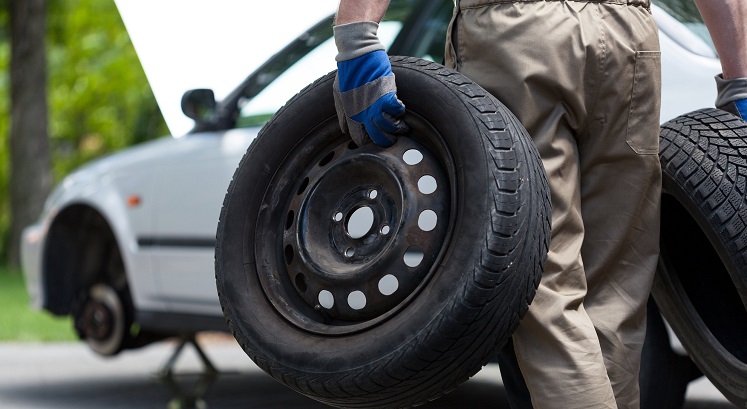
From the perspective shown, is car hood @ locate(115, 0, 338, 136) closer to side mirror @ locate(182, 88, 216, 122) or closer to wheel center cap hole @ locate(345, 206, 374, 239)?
side mirror @ locate(182, 88, 216, 122)

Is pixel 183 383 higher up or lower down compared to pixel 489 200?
lower down

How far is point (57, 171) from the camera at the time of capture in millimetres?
24188

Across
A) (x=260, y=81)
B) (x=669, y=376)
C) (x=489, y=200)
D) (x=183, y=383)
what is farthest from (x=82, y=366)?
(x=489, y=200)

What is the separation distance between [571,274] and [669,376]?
4.41 ft

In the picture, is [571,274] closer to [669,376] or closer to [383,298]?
[383,298]

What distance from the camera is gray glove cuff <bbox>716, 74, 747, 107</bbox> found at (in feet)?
8.59

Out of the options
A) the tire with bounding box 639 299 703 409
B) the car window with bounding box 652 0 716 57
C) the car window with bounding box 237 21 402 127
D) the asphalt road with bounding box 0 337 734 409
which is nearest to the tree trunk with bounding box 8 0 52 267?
the asphalt road with bounding box 0 337 734 409

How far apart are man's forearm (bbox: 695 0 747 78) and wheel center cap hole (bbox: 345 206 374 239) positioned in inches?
36.9

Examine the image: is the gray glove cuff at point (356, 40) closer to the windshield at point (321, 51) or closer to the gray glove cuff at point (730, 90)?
the gray glove cuff at point (730, 90)

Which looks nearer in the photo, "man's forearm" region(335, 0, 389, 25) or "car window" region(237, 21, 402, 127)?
"man's forearm" region(335, 0, 389, 25)

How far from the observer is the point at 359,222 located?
2.36 metres

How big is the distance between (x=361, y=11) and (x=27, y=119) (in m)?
14.2

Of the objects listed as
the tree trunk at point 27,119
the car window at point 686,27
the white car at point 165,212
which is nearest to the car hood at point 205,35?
the white car at point 165,212

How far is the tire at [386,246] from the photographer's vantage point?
2086 mm
